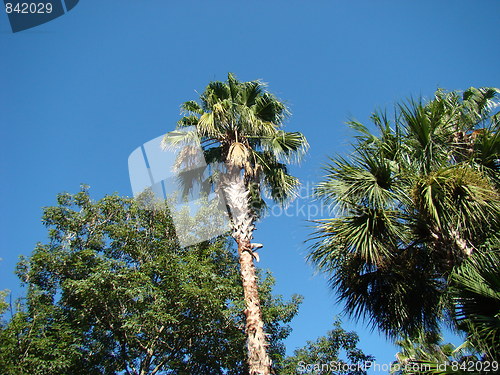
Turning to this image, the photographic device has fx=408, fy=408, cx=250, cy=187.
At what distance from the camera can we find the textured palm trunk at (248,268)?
21.5 feet

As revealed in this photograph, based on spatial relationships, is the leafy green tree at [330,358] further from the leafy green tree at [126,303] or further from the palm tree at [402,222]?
the palm tree at [402,222]

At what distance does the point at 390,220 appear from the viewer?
18.3 ft

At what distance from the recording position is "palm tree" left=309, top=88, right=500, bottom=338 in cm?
528

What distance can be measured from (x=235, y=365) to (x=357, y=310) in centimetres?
556

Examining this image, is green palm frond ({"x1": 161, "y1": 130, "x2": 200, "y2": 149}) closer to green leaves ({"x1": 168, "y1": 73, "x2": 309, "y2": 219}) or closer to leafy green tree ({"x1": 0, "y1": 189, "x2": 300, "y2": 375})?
green leaves ({"x1": 168, "y1": 73, "x2": 309, "y2": 219})

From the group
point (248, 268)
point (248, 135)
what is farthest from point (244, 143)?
point (248, 268)

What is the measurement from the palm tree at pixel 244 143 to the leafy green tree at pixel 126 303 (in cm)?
230

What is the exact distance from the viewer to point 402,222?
18.8 ft

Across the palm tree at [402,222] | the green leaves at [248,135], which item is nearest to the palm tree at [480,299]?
the palm tree at [402,222]

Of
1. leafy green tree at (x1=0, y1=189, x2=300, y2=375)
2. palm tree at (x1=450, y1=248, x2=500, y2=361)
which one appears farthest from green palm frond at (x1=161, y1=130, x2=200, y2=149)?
palm tree at (x1=450, y1=248, x2=500, y2=361)

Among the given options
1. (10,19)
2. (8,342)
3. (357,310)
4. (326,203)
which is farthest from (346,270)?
(10,19)

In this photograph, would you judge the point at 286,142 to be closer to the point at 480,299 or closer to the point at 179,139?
the point at 179,139

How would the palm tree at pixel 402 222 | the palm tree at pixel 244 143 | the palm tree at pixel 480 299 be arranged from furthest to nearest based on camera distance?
the palm tree at pixel 244 143
the palm tree at pixel 402 222
the palm tree at pixel 480 299

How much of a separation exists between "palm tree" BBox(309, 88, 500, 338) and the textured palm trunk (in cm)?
165
